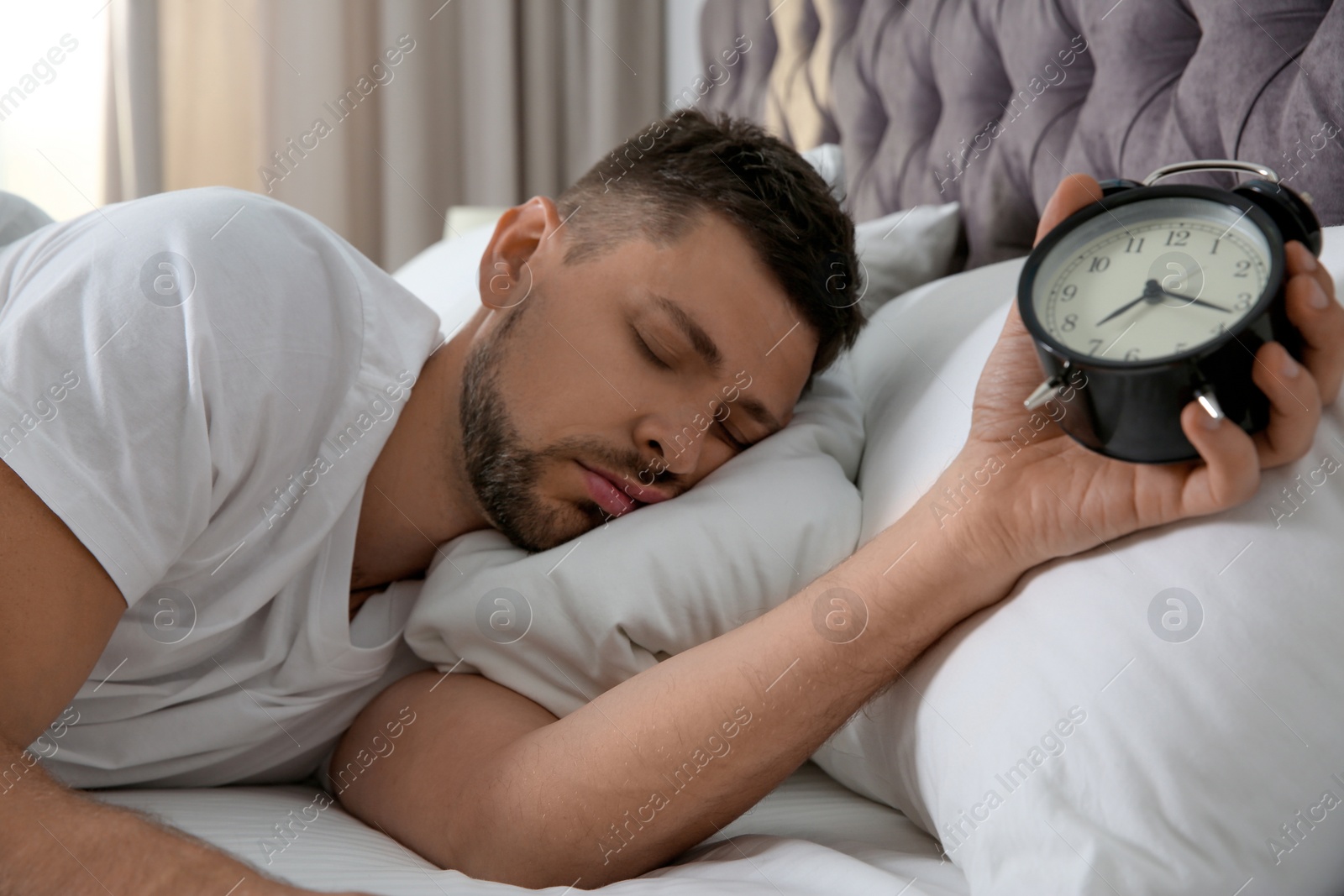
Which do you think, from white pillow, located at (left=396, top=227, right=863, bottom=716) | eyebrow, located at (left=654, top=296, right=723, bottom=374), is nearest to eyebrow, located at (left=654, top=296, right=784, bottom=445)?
eyebrow, located at (left=654, top=296, right=723, bottom=374)

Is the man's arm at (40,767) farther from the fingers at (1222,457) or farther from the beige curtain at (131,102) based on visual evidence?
the beige curtain at (131,102)

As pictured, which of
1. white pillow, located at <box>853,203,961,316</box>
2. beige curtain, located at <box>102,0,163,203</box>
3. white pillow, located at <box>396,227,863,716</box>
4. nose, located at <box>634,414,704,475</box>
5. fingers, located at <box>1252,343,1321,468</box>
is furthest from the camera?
beige curtain, located at <box>102,0,163,203</box>

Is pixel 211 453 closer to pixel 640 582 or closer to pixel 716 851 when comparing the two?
pixel 640 582

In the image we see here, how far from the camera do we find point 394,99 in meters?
2.68

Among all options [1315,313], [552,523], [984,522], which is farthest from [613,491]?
[1315,313]

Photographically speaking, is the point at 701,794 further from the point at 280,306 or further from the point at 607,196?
the point at 607,196

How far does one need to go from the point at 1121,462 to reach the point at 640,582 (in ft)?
1.44

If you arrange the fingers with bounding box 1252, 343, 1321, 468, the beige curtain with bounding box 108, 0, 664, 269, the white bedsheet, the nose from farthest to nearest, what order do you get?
1. the beige curtain with bounding box 108, 0, 664, 269
2. the nose
3. the white bedsheet
4. the fingers with bounding box 1252, 343, 1321, 468

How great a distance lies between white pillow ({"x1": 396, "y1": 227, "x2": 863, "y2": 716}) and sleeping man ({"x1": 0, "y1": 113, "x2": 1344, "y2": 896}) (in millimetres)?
48

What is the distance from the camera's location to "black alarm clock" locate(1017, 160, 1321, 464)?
58 cm

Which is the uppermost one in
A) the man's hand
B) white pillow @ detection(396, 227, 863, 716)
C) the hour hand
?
the hour hand

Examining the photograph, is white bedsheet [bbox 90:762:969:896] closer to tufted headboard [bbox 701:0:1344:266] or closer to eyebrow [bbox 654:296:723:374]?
eyebrow [bbox 654:296:723:374]

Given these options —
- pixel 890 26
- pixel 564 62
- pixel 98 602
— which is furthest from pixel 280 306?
pixel 564 62

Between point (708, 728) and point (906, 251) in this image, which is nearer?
point (708, 728)
